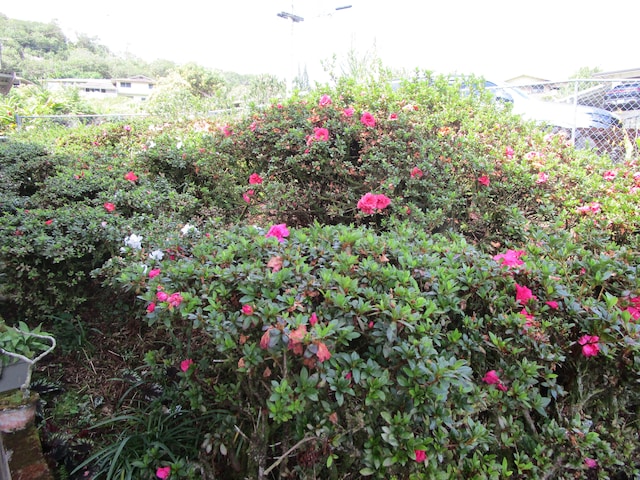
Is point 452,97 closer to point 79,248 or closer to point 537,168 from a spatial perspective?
point 537,168

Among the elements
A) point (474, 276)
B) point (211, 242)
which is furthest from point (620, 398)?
point (211, 242)

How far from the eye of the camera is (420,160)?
8.29ft

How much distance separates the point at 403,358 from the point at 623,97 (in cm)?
632

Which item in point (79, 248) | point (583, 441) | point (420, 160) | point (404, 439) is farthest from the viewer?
point (420, 160)

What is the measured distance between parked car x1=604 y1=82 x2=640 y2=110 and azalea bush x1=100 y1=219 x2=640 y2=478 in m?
5.34

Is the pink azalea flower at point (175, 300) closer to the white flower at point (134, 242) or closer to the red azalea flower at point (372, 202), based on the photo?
the white flower at point (134, 242)

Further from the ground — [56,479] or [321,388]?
[321,388]

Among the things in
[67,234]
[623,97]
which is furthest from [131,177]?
[623,97]

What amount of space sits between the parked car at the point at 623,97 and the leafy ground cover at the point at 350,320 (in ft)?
12.1

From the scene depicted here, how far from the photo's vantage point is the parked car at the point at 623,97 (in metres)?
5.49

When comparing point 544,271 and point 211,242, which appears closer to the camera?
point 544,271

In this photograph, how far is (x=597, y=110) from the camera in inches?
225

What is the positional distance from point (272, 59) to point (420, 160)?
22.4 m

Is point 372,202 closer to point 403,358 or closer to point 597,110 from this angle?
point 403,358
